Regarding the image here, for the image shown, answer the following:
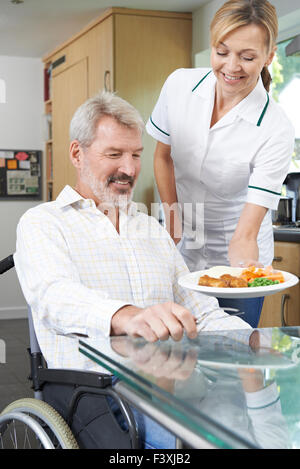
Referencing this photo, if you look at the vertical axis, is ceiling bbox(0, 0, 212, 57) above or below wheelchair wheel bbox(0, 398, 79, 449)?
above

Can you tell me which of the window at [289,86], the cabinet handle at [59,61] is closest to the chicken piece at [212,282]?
the window at [289,86]

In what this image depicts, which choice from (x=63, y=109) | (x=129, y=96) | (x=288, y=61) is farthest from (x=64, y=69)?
(x=288, y=61)

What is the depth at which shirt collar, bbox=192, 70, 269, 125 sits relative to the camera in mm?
2082

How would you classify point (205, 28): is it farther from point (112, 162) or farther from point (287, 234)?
point (112, 162)

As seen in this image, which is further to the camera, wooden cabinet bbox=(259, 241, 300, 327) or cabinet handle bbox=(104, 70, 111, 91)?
cabinet handle bbox=(104, 70, 111, 91)

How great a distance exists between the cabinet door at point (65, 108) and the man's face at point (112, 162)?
390 centimetres

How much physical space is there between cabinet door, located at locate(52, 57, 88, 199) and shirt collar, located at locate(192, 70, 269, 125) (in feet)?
11.6

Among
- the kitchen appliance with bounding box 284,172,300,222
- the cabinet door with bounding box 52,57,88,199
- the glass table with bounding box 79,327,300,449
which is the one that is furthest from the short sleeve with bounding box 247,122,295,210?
the cabinet door with bounding box 52,57,88,199

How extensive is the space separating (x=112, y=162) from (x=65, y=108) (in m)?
4.56

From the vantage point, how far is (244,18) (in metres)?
1.85

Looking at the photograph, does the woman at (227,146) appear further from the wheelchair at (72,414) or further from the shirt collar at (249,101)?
the wheelchair at (72,414)

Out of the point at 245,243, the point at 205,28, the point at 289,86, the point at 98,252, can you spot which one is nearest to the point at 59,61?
the point at 205,28

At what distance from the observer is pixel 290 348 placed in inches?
46.7

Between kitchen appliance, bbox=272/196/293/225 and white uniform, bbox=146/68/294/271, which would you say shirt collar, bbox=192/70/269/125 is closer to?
white uniform, bbox=146/68/294/271
